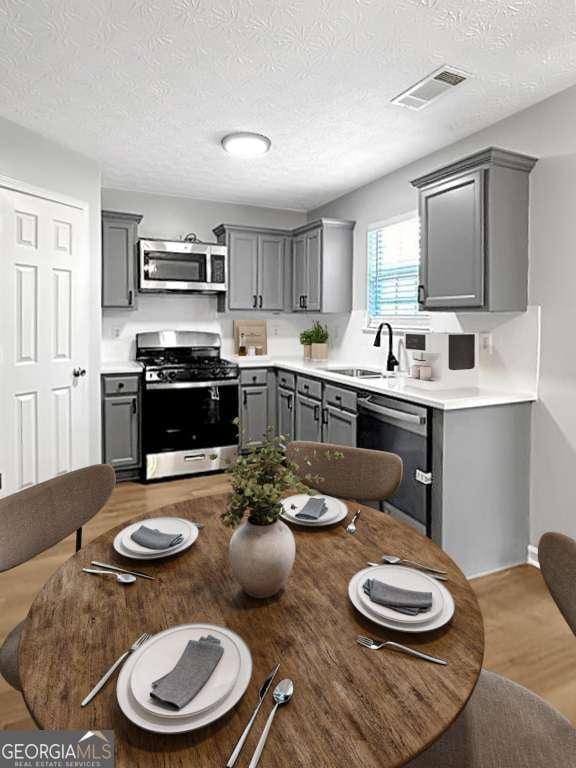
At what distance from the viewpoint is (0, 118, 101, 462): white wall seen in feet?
10.8

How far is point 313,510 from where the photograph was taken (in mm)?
1598

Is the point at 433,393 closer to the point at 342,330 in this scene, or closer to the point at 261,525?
the point at 261,525

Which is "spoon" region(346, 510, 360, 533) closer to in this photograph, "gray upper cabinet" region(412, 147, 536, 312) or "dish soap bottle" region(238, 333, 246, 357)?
"gray upper cabinet" region(412, 147, 536, 312)

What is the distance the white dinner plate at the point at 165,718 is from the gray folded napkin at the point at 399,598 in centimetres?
32

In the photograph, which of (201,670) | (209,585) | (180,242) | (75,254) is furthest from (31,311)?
(201,670)

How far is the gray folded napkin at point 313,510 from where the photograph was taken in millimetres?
1559

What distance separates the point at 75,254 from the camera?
12.7ft

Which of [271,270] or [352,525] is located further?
[271,270]

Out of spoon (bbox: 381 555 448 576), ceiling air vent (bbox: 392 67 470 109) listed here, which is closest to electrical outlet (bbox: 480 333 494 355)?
ceiling air vent (bbox: 392 67 470 109)

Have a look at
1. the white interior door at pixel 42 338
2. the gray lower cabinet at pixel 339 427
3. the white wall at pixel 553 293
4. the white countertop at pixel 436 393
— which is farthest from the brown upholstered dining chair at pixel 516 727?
the white interior door at pixel 42 338

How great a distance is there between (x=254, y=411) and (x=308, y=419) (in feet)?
2.63

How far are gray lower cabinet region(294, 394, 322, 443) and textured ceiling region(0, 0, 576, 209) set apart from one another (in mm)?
1895

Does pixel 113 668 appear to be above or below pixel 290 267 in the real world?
below

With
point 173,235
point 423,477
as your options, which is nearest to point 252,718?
point 423,477
